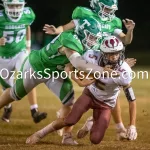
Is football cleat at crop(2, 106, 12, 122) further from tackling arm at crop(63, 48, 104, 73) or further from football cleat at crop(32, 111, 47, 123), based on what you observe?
tackling arm at crop(63, 48, 104, 73)

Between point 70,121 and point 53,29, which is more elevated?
point 53,29

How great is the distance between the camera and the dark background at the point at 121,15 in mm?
19055

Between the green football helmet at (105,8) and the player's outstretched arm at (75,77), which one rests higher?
the green football helmet at (105,8)

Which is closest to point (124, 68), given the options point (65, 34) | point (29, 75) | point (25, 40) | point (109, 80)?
point (109, 80)

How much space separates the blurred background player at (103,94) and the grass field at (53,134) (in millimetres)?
148

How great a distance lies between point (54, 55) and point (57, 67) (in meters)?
0.14

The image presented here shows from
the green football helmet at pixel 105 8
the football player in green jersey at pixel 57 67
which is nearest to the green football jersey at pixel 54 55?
the football player in green jersey at pixel 57 67

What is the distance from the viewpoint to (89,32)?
242 inches

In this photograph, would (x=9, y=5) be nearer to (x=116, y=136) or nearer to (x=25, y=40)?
(x=25, y=40)

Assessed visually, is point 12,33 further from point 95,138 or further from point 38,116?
point 95,138

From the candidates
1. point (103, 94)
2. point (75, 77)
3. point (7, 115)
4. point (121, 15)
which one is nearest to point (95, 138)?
point (103, 94)

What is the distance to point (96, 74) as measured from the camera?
19.2ft

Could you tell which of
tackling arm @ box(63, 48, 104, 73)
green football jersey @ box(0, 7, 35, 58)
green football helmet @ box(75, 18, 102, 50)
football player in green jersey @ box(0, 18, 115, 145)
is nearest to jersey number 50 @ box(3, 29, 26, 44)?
green football jersey @ box(0, 7, 35, 58)

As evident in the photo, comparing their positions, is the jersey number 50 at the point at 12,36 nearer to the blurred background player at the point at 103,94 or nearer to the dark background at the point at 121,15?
the blurred background player at the point at 103,94
